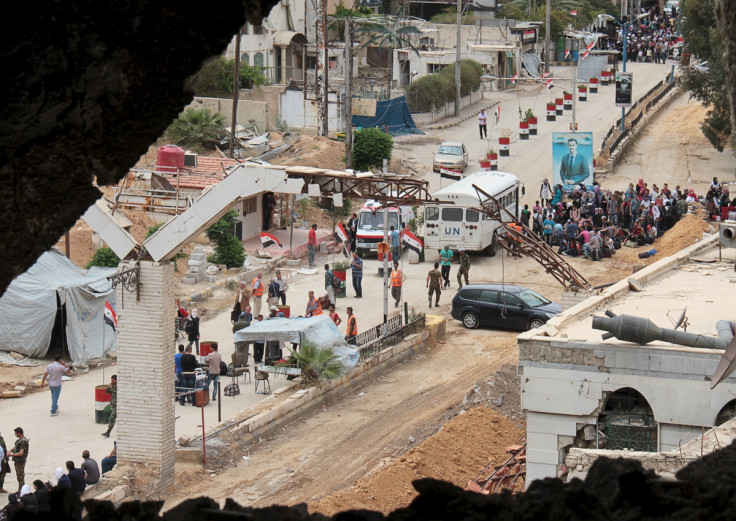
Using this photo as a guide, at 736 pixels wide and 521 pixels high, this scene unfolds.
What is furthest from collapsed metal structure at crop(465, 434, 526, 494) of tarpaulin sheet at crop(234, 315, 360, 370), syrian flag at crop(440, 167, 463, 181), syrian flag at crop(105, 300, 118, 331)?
syrian flag at crop(440, 167, 463, 181)

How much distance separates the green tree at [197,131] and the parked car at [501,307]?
2009 cm

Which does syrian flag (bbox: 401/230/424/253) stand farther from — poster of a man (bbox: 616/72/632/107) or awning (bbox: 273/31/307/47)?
awning (bbox: 273/31/307/47)

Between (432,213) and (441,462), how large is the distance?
53.2 feet

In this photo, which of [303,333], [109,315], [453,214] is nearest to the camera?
[303,333]

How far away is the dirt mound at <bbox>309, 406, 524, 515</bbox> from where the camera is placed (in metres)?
17.7

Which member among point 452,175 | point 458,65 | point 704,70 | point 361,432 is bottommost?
point 361,432

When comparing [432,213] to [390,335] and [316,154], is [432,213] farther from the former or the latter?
[316,154]

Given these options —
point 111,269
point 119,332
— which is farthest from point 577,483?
point 111,269

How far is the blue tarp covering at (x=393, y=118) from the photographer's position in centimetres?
5606

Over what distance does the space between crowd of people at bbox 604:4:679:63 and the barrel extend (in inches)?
2421

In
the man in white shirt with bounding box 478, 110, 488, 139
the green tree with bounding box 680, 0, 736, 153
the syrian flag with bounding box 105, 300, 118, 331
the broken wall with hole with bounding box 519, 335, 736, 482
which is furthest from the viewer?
the man in white shirt with bounding box 478, 110, 488, 139

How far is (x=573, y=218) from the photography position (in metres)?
37.5

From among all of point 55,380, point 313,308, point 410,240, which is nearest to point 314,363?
point 313,308

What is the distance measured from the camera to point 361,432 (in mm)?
21891
